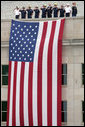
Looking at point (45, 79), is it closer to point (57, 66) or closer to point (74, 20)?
point (57, 66)

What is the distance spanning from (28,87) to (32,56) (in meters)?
2.53

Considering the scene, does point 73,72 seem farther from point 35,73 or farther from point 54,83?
point 35,73

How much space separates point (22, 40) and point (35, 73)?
299cm

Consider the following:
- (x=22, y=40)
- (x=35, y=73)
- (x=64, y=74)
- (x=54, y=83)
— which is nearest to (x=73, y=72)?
(x=64, y=74)

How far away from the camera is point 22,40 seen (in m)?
45.4

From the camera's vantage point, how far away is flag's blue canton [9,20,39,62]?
45125 mm

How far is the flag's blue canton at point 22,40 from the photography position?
148 feet

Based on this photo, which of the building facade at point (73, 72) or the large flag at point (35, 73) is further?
the building facade at point (73, 72)

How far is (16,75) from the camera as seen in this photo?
4494 cm

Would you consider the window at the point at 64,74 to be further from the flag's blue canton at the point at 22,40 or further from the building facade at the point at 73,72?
the flag's blue canton at the point at 22,40

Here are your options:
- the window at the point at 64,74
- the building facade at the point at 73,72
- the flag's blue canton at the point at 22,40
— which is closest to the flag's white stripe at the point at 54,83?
the building facade at the point at 73,72

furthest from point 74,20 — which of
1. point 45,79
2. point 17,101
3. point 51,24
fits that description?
point 17,101

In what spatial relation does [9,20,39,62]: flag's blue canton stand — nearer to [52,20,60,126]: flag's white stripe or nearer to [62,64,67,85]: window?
[52,20,60,126]: flag's white stripe

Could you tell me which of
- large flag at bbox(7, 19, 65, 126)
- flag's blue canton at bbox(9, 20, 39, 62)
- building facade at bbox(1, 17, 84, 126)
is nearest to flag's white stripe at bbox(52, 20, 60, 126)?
large flag at bbox(7, 19, 65, 126)
